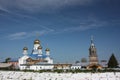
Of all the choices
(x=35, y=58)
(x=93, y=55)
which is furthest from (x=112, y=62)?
(x=35, y=58)

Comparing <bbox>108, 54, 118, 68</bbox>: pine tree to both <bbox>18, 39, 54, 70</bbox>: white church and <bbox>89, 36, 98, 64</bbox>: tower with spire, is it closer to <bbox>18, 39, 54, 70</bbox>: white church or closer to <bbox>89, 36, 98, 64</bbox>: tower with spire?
<bbox>89, 36, 98, 64</bbox>: tower with spire

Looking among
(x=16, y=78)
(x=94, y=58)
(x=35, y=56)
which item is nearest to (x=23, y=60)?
(x=35, y=56)

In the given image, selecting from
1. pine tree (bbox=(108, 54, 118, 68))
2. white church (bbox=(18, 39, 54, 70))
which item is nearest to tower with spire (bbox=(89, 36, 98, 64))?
pine tree (bbox=(108, 54, 118, 68))

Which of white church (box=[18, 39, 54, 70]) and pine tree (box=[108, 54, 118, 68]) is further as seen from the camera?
white church (box=[18, 39, 54, 70])

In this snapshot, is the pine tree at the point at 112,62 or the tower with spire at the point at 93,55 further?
the tower with spire at the point at 93,55

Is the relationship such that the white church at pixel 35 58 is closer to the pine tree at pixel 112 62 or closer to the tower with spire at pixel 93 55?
the tower with spire at pixel 93 55

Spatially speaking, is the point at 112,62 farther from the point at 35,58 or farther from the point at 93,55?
the point at 35,58

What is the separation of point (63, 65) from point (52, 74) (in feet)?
125

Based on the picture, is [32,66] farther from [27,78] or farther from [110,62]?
[27,78]

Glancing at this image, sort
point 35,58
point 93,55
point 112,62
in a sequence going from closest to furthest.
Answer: point 112,62, point 93,55, point 35,58

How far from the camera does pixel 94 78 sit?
32156mm

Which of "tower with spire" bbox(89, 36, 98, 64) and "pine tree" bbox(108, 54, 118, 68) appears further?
"tower with spire" bbox(89, 36, 98, 64)

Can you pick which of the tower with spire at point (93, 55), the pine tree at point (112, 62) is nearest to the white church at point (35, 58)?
the tower with spire at point (93, 55)

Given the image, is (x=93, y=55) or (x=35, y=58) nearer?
(x=93, y=55)
